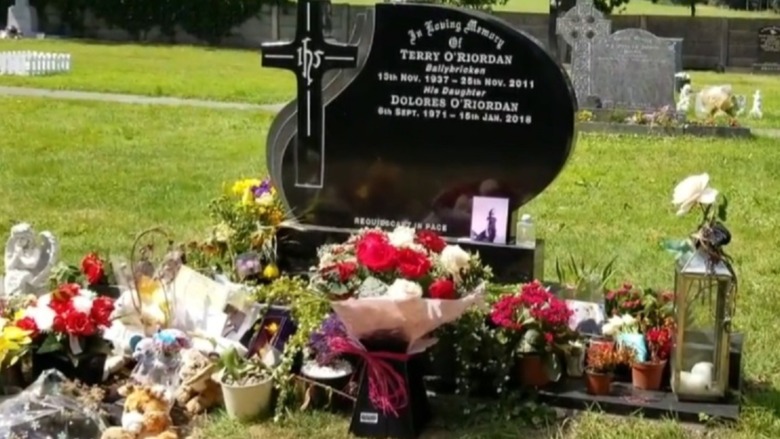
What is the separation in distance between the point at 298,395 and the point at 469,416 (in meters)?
0.71

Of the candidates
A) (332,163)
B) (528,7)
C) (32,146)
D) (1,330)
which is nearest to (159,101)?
(32,146)

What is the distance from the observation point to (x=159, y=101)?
16969 mm

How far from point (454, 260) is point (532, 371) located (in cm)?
57

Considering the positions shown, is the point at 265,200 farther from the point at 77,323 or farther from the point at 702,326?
the point at 702,326

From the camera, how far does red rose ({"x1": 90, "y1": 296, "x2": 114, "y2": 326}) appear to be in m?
4.89

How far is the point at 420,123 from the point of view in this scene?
228 inches

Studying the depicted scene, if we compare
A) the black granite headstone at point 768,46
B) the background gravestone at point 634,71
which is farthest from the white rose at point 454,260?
the black granite headstone at point 768,46

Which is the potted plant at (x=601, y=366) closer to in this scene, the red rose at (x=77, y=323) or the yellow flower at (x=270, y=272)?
the yellow flower at (x=270, y=272)

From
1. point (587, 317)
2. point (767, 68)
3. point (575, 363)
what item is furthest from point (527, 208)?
point (767, 68)

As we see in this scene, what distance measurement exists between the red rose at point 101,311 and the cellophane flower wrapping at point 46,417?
1.38 feet

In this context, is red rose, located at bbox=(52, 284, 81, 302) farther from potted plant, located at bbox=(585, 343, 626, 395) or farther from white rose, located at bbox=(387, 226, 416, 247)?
potted plant, located at bbox=(585, 343, 626, 395)

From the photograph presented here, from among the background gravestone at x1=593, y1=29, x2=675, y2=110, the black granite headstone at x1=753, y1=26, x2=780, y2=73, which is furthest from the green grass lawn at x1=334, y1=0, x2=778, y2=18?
the background gravestone at x1=593, y1=29, x2=675, y2=110

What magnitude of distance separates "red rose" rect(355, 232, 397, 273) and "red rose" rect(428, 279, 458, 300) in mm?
190

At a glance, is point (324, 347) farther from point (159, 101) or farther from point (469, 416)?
point (159, 101)
